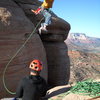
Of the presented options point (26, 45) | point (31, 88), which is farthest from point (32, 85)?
point (26, 45)

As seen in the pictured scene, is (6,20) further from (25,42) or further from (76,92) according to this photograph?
(76,92)

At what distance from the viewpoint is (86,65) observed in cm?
6256

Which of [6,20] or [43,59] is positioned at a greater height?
[6,20]

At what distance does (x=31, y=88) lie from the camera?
6473mm

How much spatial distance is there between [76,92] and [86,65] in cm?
5231

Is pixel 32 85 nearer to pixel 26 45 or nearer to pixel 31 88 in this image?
pixel 31 88

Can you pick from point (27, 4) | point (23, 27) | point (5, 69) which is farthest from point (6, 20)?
point (27, 4)

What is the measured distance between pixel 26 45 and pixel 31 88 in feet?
25.7

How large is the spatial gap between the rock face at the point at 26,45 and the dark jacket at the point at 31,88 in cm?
581

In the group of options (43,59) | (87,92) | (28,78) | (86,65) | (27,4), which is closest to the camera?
(28,78)

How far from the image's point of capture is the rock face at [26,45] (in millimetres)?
12711

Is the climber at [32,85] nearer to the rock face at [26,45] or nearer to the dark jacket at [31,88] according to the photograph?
the dark jacket at [31,88]

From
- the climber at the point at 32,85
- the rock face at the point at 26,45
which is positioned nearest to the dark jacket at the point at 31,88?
the climber at the point at 32,85

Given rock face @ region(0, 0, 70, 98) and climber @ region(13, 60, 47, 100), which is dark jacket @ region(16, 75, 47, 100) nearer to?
climber @ region(13, 60, 47, 100)
